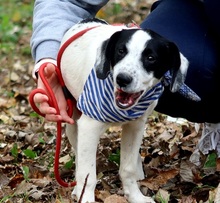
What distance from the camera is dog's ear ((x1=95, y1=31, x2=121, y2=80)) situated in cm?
269

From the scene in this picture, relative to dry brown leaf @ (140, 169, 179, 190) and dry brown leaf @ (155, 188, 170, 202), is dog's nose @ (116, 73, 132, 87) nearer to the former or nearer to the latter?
dry brown leaf @ (155, 188, 170, 202)

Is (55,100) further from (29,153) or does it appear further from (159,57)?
(29,153)

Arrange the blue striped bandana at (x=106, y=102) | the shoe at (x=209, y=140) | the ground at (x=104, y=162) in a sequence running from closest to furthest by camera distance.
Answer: the blue striped bandana at (x=106, y=102), the ground at (x=104, y=162), the shoe at (x=209, y=140)

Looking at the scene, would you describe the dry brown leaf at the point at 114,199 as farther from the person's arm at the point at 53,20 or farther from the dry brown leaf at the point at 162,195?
the person's arm at the point at 53,20

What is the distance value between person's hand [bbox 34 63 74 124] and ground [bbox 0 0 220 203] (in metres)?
0.34

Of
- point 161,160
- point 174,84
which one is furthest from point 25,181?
point 174,84

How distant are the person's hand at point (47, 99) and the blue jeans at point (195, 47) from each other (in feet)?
1.74

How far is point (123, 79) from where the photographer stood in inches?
99.4

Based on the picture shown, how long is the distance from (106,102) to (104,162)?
2.52ft

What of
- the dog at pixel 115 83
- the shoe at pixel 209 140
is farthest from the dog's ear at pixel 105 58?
the shoe at pixel 209 140

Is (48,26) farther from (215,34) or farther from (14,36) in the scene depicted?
(14,36)

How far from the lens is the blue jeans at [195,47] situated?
3295 millimetres

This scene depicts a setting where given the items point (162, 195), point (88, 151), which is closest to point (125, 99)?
point (88, 151)

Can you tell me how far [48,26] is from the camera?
3.35 metres
